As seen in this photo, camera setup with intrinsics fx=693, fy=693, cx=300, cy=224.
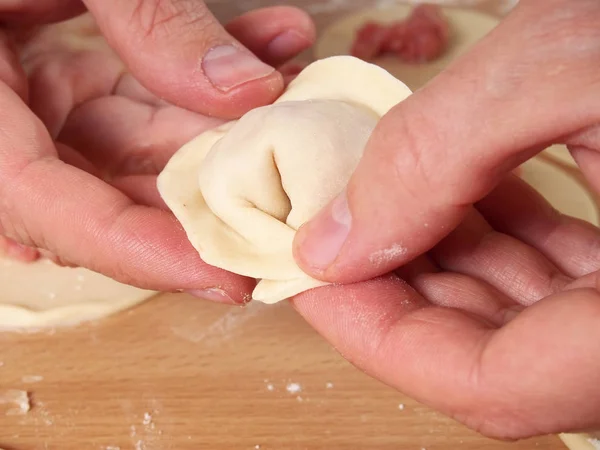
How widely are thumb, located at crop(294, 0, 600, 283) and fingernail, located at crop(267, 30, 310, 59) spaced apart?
A: 0.67m

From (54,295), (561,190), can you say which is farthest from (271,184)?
(561,190)

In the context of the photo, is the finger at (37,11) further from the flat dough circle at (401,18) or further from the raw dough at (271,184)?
the flat dough circle at (401,18)

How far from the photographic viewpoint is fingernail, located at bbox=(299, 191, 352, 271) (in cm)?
82

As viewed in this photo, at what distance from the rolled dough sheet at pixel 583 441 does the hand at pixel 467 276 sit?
0.21 meters

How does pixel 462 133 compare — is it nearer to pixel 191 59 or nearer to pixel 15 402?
pixel 191 59

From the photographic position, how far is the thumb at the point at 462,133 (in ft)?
2.09

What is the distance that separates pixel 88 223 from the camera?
39.9 inches

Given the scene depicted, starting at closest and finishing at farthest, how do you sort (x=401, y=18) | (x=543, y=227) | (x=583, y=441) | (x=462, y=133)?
(x=462, y=133) → (x=583, y=441) → (x=543, y=227) → (x=401, y=18)

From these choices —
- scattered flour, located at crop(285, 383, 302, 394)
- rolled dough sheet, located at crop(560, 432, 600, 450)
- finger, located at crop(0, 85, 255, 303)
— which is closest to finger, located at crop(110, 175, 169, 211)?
finger, located at crop(0, 85, 255, 303)

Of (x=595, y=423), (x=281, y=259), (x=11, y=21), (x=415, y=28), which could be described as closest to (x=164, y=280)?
(x=281, y=259)

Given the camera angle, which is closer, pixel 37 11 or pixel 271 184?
pixel 271 184

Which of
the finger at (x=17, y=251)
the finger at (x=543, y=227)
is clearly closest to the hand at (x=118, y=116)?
the finger at (x=17, y=251)

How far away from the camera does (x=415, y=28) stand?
2031mm

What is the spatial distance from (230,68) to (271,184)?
0.27m
